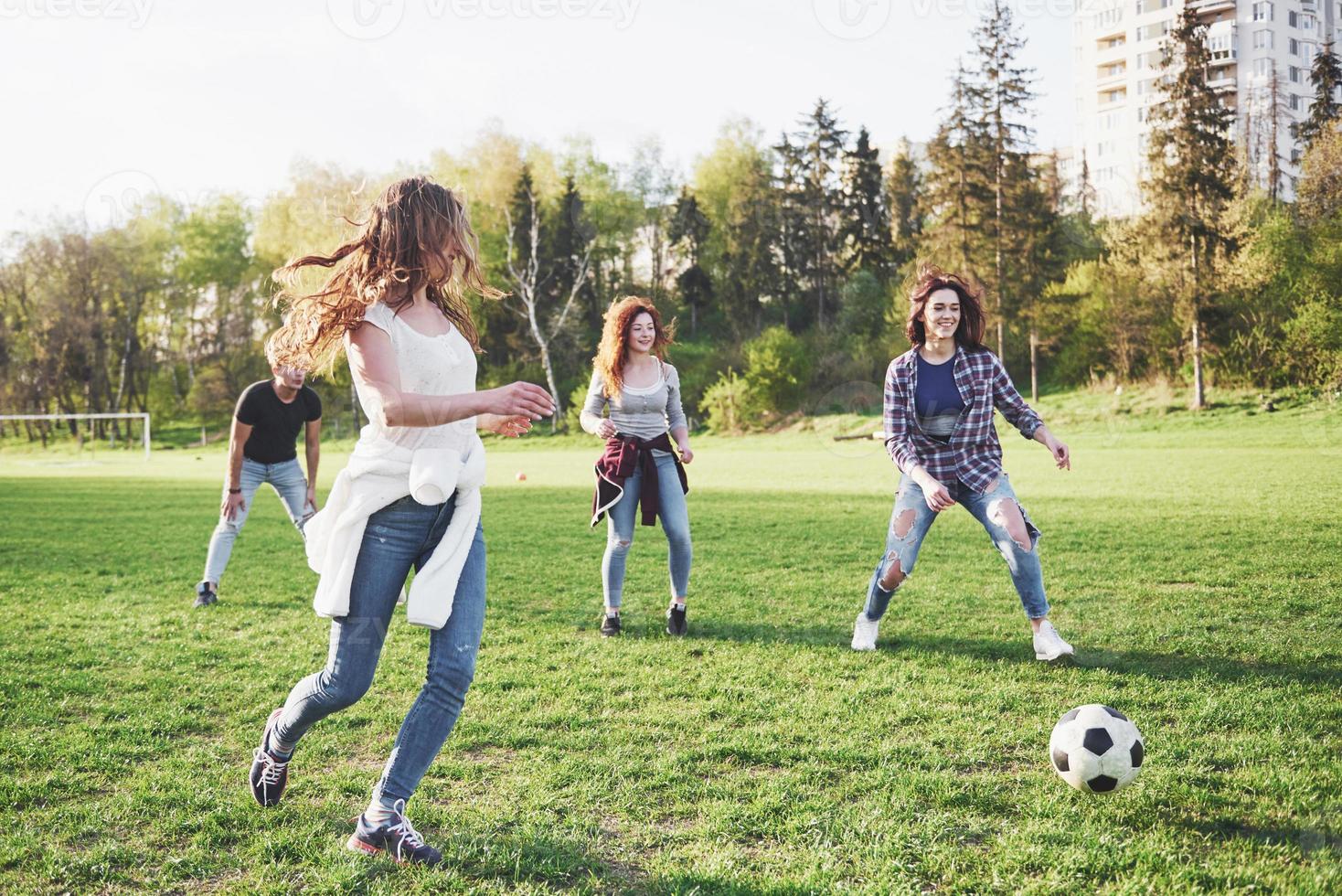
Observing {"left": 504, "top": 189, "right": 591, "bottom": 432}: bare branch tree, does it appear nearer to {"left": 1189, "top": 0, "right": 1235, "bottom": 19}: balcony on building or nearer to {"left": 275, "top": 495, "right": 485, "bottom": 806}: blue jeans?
{"left": 1189, "top": 0, "right": 1235, "bottom": 19}: balcony on building

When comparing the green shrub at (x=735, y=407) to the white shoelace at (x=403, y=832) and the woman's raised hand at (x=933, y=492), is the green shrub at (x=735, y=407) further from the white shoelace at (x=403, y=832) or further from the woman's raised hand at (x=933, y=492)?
the white shoelace at (x=403, y=832)

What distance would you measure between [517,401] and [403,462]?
43cm

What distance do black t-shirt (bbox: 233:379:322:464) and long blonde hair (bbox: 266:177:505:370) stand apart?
16.1 ft

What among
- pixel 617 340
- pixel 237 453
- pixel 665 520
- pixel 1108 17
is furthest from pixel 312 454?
pixel 1108 17

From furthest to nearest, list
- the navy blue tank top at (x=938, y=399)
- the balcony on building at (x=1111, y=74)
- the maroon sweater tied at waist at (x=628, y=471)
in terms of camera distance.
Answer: the balcony on building at (x=1111, y=74) < the maroon sweater tied at waist at (x=628, y=471) < the navy blue tank top at (x=938, y=399)

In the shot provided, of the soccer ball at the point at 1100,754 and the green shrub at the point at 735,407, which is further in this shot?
the green shrub at the point at 735,407

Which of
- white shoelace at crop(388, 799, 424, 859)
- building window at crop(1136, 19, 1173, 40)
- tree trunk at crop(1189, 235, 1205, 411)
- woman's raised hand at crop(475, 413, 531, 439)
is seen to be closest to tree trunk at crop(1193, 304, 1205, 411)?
tree trunk at crop(1189, 235, 1205, 411)

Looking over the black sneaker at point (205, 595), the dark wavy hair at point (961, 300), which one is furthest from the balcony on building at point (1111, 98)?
the black sneaker at point (205, 595)

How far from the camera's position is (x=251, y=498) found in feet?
26.5

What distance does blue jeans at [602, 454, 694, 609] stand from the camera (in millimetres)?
6422

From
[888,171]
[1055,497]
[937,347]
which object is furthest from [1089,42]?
[937,347]

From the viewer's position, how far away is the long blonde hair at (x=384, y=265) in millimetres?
3061

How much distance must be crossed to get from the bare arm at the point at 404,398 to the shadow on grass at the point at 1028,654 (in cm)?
362

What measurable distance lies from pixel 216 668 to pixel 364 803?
267cm
